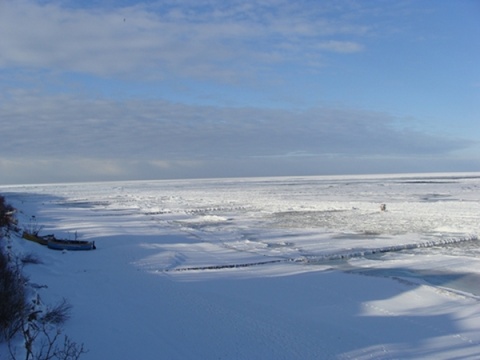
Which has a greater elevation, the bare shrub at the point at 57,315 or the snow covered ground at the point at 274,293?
the bare shrub at the point at 57,315

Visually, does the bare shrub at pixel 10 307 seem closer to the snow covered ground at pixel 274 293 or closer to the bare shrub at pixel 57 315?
the bare shrub at pixel 57 315

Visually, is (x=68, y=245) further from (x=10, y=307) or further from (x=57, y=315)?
(x=10, y=307)

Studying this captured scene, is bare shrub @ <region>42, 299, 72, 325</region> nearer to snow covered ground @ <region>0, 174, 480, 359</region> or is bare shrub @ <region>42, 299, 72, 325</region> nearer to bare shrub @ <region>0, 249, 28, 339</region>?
snow covered ground @ <region>0, 174, 480, 359</region>

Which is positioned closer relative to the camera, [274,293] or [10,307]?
[10,307]

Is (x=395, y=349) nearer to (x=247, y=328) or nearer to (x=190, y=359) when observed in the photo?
(x=247, y=328)


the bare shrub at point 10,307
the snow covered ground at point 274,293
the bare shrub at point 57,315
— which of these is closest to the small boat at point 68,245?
the snow covered ground at point 274,293

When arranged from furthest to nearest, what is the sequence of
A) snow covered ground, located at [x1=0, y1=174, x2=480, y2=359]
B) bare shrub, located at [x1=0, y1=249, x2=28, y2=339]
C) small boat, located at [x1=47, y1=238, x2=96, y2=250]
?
1. small boat, located at [x1=47, y1=238, x2=96, y2=250]
2. snow covered ground, located at [x1=0, y1=174, x2=480, y2=359]
3. bare shrub, located at [x1=0, y1=249, x2=28, y2=339]

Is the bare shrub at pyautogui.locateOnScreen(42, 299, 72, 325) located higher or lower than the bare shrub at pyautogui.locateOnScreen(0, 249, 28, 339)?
lower

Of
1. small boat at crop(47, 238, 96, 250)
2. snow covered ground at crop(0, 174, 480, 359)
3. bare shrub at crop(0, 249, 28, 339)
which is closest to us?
bare shrub at crop(0, 249, 28, 339)

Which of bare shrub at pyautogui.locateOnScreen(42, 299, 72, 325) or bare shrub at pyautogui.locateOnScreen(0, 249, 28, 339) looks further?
bare shrub at pyautogui.locateOnScreen(42, 299, 72, 325)

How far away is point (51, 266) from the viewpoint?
11.2 meters

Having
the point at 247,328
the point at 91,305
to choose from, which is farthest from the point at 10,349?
the point at 247,328

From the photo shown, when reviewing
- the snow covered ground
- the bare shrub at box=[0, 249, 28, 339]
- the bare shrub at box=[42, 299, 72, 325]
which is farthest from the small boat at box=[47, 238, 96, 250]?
the bare shrub at box=[0, 249, 28, 339]

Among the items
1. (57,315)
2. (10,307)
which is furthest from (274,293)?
(10,307)
